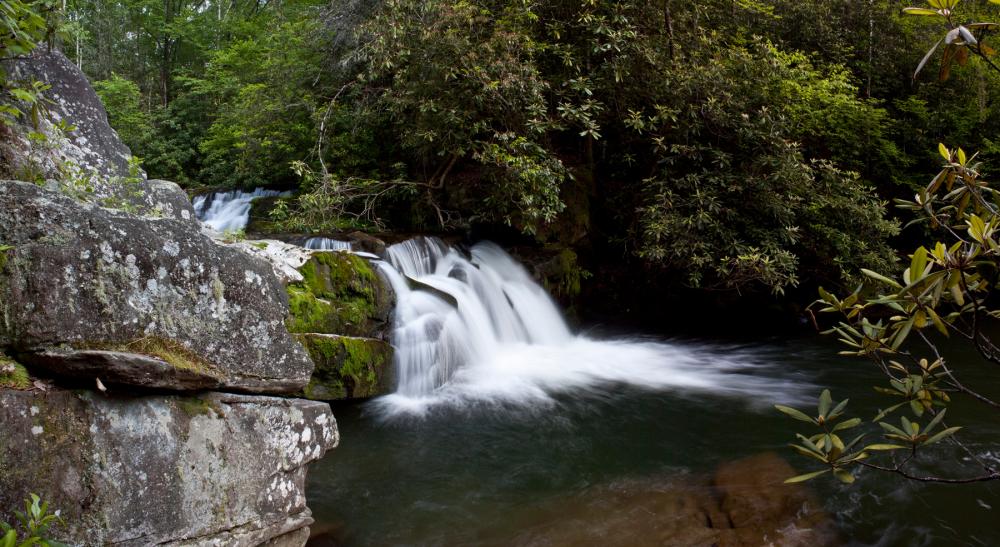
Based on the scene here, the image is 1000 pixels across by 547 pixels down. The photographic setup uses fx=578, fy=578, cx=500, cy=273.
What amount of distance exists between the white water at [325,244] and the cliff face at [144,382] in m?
5.73

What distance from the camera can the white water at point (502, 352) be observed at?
7555 millimetres

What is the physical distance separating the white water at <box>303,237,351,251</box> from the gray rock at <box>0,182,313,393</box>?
5.74 meters

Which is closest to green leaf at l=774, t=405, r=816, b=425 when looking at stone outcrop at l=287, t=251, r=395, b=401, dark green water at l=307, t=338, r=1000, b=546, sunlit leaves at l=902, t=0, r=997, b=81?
sunlit leaves at l=902, t=0, r=997, b=81

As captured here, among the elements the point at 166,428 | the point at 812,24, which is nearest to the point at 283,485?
the point at 166,428

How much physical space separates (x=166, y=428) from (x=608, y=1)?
9504 millimetres

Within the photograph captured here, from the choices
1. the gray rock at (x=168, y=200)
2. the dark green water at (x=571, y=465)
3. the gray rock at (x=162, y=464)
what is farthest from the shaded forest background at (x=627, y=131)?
the gray rock at (x=162, y=464)

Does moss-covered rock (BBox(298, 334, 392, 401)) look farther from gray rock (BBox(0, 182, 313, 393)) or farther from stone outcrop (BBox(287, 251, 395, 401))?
gray rock (BBox(0, 182, 313, 393))

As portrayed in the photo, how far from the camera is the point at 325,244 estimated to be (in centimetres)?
917

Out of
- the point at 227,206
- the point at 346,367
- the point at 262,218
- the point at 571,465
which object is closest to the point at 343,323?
the point at 346,367

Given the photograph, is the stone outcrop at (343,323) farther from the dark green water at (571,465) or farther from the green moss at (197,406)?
the green moss at (197,406)

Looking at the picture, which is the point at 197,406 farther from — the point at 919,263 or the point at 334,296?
the point at 334,296

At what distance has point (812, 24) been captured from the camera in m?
13.0

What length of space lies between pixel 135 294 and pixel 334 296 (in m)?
4.13

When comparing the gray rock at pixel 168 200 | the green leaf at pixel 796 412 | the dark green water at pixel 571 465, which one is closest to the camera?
the green leaf at pixel 796 412
